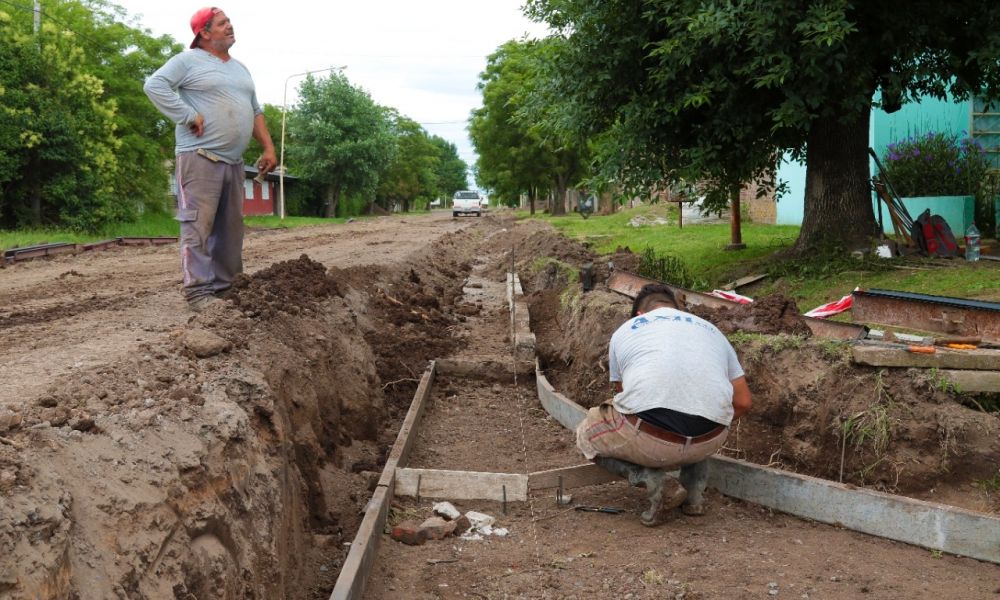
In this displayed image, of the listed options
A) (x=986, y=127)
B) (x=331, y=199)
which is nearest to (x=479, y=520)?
(x=986, y=127)

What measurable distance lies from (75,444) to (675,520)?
3.21m

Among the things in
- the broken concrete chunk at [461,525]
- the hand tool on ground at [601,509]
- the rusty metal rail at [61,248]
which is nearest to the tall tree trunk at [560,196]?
the rusty metal rail at [61,248]

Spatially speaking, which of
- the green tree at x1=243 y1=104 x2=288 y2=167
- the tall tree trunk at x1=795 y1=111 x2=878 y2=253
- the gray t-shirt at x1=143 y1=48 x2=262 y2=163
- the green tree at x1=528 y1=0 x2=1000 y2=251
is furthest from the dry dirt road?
the green tree at x1=243 y1=104 x2=288 y2=167

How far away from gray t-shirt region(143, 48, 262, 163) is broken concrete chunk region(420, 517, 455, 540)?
345cm

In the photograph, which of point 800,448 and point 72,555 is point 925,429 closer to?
point 800,448

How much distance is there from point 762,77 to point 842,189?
11.1 feet

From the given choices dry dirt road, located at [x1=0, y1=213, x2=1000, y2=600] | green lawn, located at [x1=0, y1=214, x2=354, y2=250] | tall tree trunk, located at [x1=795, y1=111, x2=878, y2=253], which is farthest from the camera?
green lawn, located at [x1=0, y1=214, x2=354, y2=250]

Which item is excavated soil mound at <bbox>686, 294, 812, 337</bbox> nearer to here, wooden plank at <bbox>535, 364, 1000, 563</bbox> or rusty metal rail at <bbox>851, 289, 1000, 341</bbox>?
rusty metal rail at <bbox>851, 289, 1000, 341</bbox>

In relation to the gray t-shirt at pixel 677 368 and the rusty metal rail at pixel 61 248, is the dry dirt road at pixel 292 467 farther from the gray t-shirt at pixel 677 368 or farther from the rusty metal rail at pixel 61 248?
the rusty metal rail at pixel 61 248

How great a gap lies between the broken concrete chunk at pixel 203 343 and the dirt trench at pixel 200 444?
0.04 ft

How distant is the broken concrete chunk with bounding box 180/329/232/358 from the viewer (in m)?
5.17

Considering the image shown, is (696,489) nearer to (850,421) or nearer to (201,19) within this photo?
(850,421)

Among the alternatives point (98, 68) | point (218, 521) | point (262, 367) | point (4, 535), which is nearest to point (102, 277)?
point (262, 367)

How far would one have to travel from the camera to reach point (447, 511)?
520 cm
